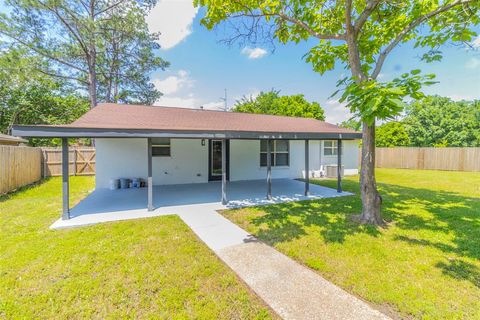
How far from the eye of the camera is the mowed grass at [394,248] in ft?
8.95

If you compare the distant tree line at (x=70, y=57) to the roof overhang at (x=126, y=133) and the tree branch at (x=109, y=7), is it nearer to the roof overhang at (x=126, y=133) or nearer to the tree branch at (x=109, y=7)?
the tree branch at (x=109, y=7)

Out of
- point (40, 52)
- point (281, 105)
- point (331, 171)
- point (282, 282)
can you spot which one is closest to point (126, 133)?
point (282, 282)

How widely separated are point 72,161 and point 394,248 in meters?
15.1

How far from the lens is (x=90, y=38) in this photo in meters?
14.0

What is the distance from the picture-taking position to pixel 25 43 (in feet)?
45.2

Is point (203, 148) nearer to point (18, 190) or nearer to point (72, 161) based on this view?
point (18, 190)

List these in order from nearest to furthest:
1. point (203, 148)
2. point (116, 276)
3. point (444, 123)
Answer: point (116, 276)
point (203, 148)
point (444, 123)

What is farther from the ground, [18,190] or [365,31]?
[365,31]

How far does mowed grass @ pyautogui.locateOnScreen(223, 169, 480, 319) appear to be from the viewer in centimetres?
273

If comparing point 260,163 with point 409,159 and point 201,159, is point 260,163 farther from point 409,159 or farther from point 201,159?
point 409,159

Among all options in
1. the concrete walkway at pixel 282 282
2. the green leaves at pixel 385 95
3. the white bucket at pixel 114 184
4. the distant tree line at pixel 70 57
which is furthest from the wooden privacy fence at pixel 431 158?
the distant tree line at pixel 70 57

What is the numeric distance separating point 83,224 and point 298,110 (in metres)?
22.6

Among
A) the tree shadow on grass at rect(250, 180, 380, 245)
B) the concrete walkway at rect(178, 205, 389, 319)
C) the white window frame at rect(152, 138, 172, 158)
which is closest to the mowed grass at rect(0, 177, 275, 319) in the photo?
the concrete walkway at rect(178, 205, 389, 319)

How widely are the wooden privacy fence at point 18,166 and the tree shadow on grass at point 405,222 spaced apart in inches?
359
